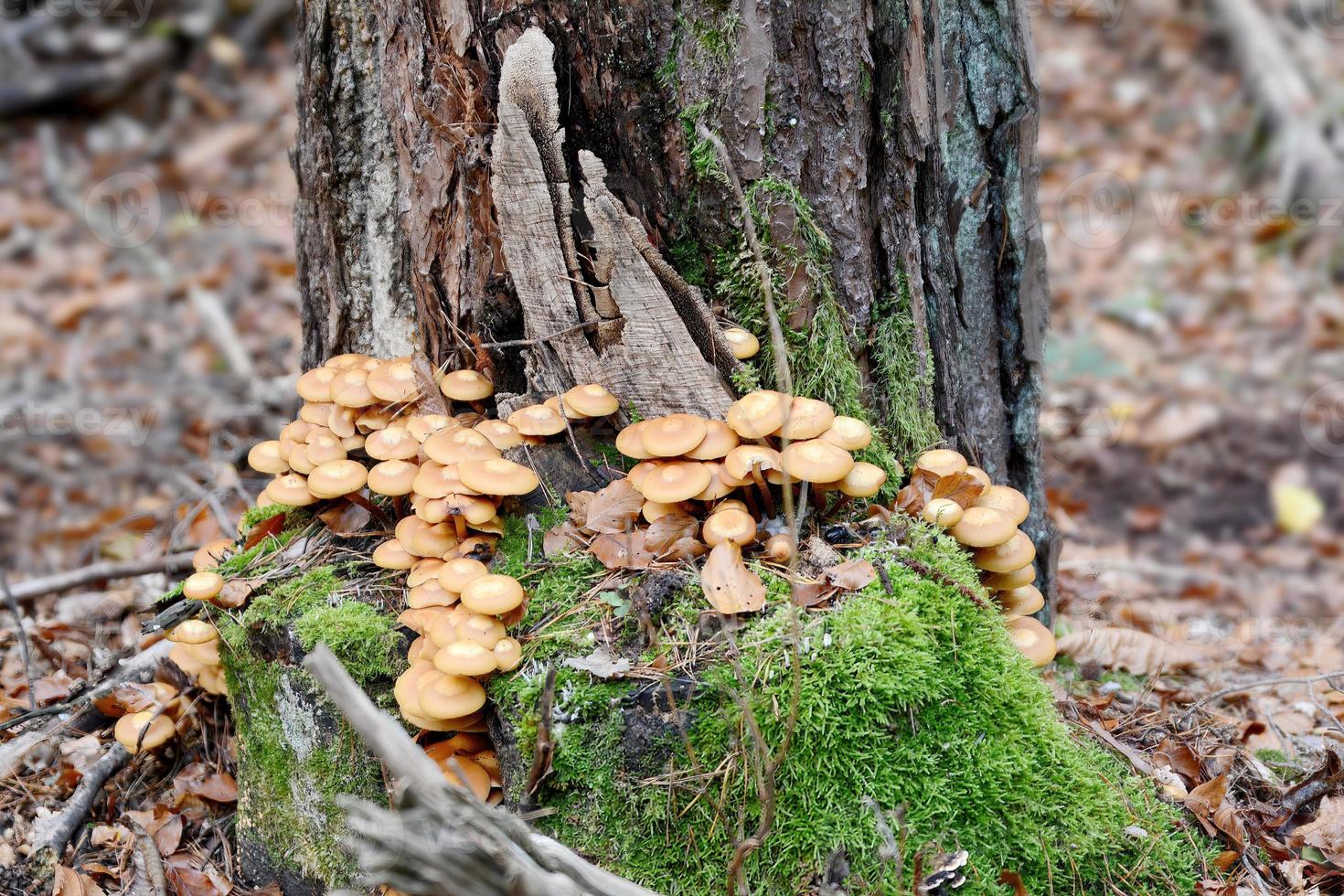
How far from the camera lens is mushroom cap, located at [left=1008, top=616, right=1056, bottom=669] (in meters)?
3.44

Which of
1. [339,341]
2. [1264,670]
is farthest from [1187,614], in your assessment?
[339,341]

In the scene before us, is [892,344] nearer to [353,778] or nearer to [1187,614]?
[353,778]

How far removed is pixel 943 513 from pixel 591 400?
1295 mm

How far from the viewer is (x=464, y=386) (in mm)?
3623

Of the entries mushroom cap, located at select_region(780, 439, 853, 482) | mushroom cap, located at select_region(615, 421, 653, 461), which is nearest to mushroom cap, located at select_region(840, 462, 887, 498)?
mushroom cap, located at select_region(780, 439, 853, 482)

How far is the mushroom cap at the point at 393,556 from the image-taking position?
334 cm

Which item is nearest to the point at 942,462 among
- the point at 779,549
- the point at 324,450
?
the point at 779,549

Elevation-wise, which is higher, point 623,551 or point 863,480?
point 863,480

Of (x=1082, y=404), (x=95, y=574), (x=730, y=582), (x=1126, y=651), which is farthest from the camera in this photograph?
(x=1082, y=404)

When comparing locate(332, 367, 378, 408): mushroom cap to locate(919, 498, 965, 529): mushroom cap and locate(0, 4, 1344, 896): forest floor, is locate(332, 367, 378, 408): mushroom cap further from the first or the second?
locate(919, 498, 965, 529): mushroom cap

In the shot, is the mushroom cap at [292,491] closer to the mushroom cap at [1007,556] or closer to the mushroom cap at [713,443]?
the mushroom cap at [713,443]

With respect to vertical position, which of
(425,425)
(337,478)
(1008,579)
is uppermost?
(425,425)

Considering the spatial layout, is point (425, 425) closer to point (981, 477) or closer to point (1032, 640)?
point (981, 477)

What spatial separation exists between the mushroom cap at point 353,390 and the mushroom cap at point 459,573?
33.8 inches
